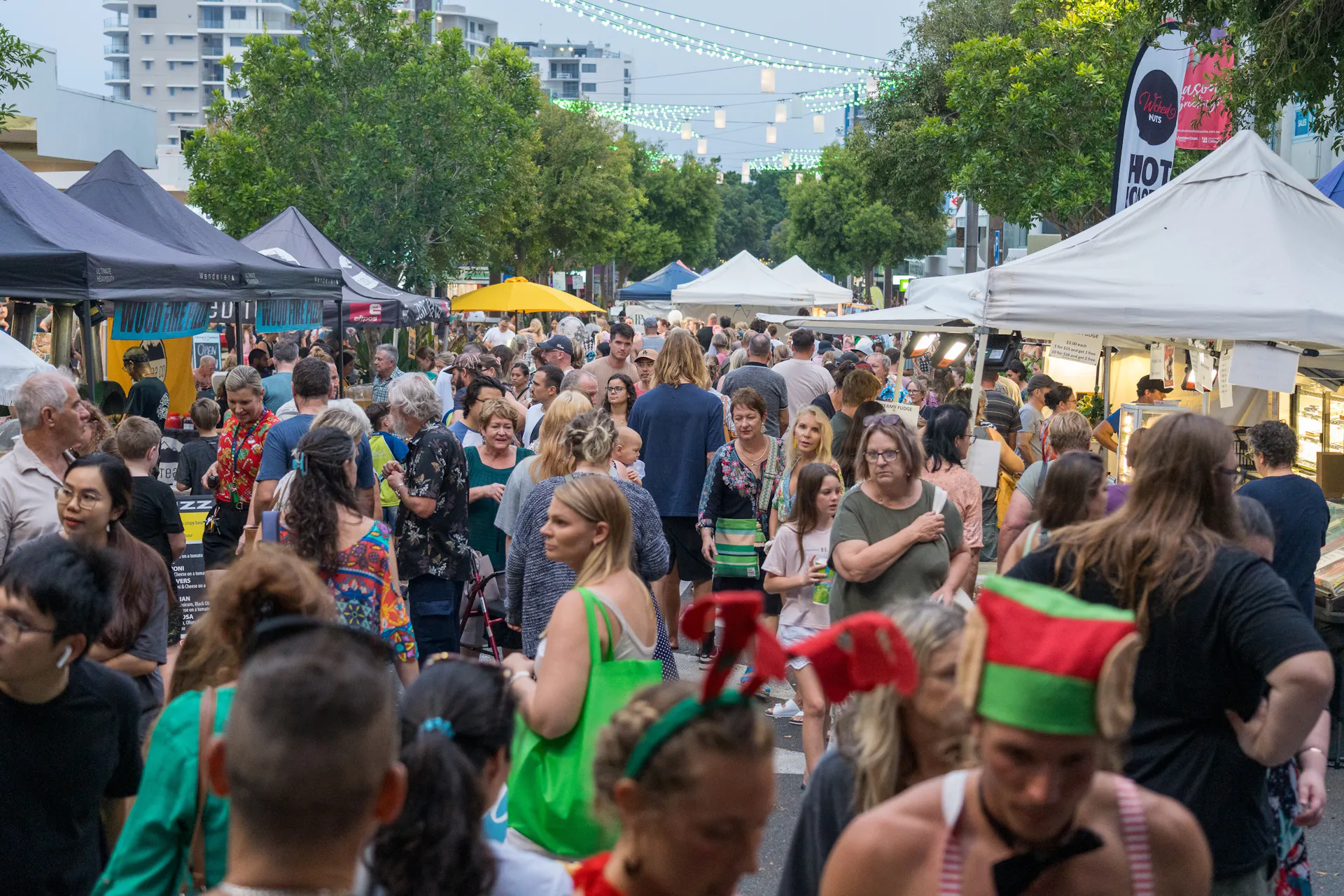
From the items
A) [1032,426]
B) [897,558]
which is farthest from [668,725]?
[1032,426]

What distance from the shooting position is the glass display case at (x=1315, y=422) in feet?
32.2

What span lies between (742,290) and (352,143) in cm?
857

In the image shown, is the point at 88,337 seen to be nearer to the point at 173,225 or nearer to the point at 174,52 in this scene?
the point at 173,225

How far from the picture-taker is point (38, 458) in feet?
18.0

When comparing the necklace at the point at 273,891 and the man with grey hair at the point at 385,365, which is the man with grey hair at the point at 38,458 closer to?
the necklace at the point at 273,891

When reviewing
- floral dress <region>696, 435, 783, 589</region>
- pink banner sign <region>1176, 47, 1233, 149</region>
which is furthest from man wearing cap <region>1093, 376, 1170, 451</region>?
floral dress <region>696, 435, 783, 589</region>

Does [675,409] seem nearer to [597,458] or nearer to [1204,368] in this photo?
[597,458]

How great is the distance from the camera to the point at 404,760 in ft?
7.06

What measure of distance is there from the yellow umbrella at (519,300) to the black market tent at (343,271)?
16.0 ft

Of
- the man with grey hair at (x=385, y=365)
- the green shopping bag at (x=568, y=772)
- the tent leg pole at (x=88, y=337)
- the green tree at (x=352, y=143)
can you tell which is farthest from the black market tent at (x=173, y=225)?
the green tree at (x=352, y=143)

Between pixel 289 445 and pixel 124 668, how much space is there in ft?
8.40

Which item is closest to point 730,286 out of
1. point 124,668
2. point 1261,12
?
point 1261,12

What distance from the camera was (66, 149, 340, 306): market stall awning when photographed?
12234mm

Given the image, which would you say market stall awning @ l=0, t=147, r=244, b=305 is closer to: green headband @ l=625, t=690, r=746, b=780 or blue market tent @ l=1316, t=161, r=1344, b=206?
green headband @ l=625, t=690, r=746, b=780
